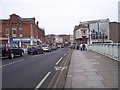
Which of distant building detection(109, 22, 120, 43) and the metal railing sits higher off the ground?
distant building detection(109, 22, 120, 43)

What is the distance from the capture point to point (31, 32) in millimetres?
71188

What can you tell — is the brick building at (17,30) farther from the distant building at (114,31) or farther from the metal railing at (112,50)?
the metal railing at (112,50)

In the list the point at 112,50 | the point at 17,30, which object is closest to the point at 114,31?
the point at 17,30

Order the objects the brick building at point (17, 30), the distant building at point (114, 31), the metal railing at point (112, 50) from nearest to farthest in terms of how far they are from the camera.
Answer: the metal railing at point (112, 50), the brick building at point (17, 30), the distant building at point (114, 31)

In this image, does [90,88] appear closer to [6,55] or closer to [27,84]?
[27,84]

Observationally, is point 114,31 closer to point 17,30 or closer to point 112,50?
point 17,30

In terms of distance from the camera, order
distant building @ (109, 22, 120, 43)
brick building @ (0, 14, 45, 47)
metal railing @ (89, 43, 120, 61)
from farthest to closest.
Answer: distant building @ (109, 22, 120, 43) < brick building @ (0, 14, 45, 47) < metal railing @ (89, 43, 120, 61)

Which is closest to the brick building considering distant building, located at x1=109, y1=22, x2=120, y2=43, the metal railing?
distant building, located at x1=109, y1=22, x2=120, y2=43

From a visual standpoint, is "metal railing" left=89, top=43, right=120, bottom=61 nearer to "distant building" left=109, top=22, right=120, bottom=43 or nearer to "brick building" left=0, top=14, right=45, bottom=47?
"brick building" left=0, top=14, right=45, bottom=47

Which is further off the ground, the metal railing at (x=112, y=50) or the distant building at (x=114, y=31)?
the distant building at (x=114, y=31)

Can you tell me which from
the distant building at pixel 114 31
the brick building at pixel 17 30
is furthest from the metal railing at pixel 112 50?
the distant building at pixel 114 31

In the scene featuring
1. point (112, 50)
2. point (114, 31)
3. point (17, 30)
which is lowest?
point (112, 50)

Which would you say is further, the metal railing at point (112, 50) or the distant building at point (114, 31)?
the distant building at point (114, 31)

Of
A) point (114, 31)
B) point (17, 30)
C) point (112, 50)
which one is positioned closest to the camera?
point (112, 50)
